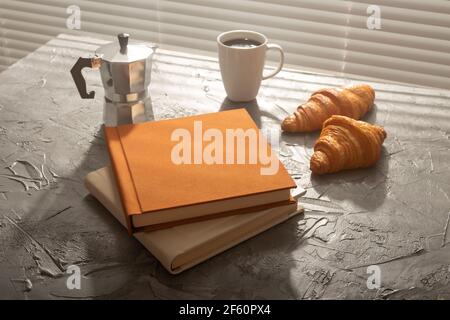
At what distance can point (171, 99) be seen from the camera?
1252 millimetres

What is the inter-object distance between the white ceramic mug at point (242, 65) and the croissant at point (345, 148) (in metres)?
0.23

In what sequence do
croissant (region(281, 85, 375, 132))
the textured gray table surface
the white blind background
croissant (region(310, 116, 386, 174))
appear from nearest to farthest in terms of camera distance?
1. the textured gray table surface
2. croissant (region(310, 116, 386, 174))
3. croissant (region(281, 85, 375, 132))
4. the white blind background

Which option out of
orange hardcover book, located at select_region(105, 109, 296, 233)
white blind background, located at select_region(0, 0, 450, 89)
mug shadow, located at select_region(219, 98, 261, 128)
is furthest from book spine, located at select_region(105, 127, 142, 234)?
white blind background, located at select_region(0, 0, 450, 89)

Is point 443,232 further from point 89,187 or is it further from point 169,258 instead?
point 89,187

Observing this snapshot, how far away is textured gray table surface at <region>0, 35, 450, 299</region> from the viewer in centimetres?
81

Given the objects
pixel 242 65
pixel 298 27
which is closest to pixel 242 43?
pixel 242 65

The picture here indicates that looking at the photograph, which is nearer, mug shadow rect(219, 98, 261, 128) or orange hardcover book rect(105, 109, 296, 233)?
orange hardcover book rect(105, 109, 296, 233)

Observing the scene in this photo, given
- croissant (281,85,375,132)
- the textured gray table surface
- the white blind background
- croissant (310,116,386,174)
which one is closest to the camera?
the textured gray table surface

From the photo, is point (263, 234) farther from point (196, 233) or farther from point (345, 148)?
point (345, 148)

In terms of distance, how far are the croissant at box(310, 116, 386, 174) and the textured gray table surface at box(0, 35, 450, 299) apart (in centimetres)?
2

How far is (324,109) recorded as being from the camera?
1127 mm

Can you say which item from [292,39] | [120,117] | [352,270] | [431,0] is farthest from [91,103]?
[431,0]

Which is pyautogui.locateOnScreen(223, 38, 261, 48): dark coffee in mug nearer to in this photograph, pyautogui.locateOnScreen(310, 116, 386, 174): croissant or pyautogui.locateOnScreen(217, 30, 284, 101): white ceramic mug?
pyautogui.locateOnScreen(217, 30, 284, 101): white ceramic mug

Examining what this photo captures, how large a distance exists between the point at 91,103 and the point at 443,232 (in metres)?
0.71
